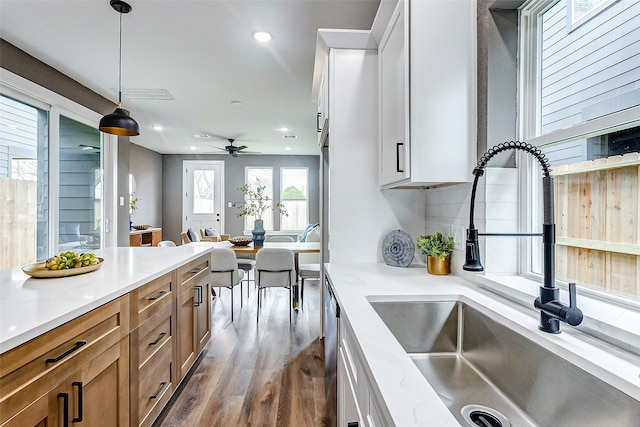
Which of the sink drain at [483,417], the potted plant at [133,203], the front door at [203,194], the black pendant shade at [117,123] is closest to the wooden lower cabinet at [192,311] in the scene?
the black pendant shade at [117,123]

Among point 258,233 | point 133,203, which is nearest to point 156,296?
point 258,233

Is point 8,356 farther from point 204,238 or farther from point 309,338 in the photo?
point 204,238

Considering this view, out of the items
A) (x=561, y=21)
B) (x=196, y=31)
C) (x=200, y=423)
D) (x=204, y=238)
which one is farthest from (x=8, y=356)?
(x=204, y=238)

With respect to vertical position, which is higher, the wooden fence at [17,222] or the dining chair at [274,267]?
the wooden fence at [17,222]

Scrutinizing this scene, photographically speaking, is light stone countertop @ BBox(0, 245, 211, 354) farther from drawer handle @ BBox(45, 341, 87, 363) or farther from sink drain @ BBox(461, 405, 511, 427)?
sink drain @ BBox(461, 405, 511, 427)

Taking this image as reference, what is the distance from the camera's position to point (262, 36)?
2.56m

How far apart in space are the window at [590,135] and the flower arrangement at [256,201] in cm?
663

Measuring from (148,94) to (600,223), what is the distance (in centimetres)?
428

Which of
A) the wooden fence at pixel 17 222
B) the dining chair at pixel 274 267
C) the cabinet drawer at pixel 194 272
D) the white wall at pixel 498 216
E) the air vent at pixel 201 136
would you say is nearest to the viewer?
the white wall at pixel 498 216

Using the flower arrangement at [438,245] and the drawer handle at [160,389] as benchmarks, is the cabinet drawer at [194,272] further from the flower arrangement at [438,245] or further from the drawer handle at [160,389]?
the flower arrangement at [438,245]

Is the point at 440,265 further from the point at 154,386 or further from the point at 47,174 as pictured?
the point at 47,174

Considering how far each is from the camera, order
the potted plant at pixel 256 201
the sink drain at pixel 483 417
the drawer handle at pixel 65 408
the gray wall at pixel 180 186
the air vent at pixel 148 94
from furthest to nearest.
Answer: the gray wall at pixel 180 186 < the potted plant at pixel 256 201 < the air vent at pixel 148 94 < the drawer handle at pixel 65 408 < the sink drain at pixel 483 417

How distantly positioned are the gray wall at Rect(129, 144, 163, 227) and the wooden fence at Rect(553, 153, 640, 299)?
7.16 meters

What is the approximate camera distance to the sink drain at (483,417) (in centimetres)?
84
